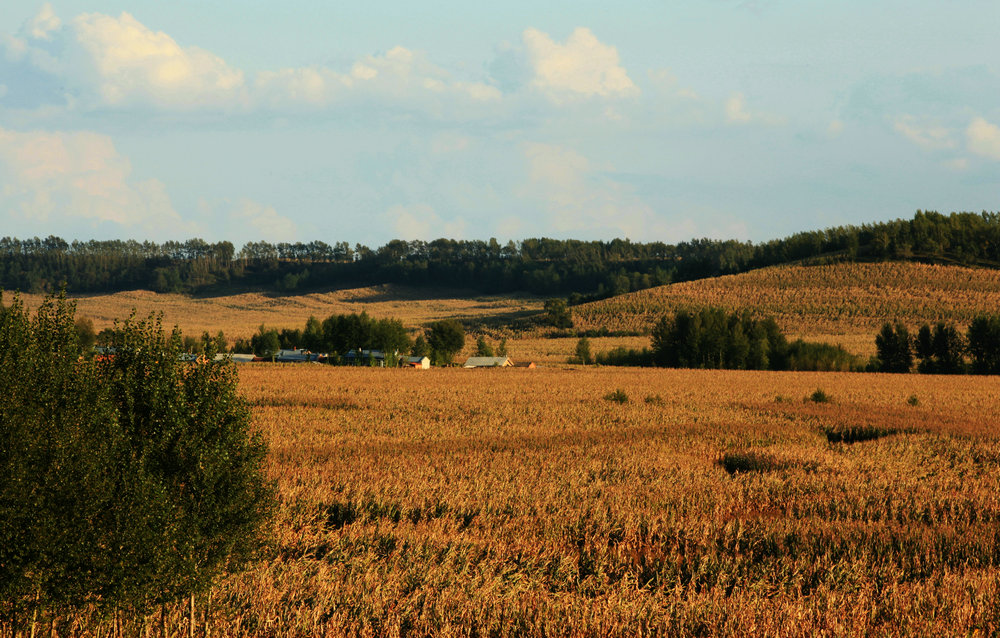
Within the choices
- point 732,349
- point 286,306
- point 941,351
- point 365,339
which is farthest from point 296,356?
point 286,306

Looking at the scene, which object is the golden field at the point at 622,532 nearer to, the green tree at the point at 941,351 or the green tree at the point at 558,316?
the green tree at the point at 941,351

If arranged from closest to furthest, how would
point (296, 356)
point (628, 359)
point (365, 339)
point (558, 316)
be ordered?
point (628, 359) → point (365, 339) → point (296, 356) → point (558, 316)

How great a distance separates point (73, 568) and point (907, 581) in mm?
9702

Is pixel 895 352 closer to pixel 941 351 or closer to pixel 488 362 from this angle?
pixel 941 351

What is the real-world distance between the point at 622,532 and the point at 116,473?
25.3 ft

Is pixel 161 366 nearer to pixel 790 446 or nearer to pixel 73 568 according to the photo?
pixel 73 568

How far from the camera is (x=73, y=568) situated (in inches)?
297

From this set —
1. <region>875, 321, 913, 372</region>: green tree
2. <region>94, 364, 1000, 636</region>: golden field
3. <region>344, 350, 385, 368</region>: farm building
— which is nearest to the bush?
<region>875, 321, 913, 372</region>: green tree

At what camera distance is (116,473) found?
779cm

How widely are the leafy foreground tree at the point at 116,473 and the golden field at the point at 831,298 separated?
348 feet

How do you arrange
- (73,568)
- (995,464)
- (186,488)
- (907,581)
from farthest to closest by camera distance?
(995,464)
(907,581)
(186,488)
(73,568)

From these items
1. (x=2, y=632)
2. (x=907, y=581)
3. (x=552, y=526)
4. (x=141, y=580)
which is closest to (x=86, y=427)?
(x=141, y=580)

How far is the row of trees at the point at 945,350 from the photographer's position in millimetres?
67188

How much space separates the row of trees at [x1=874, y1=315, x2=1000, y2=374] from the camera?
2645 inches
